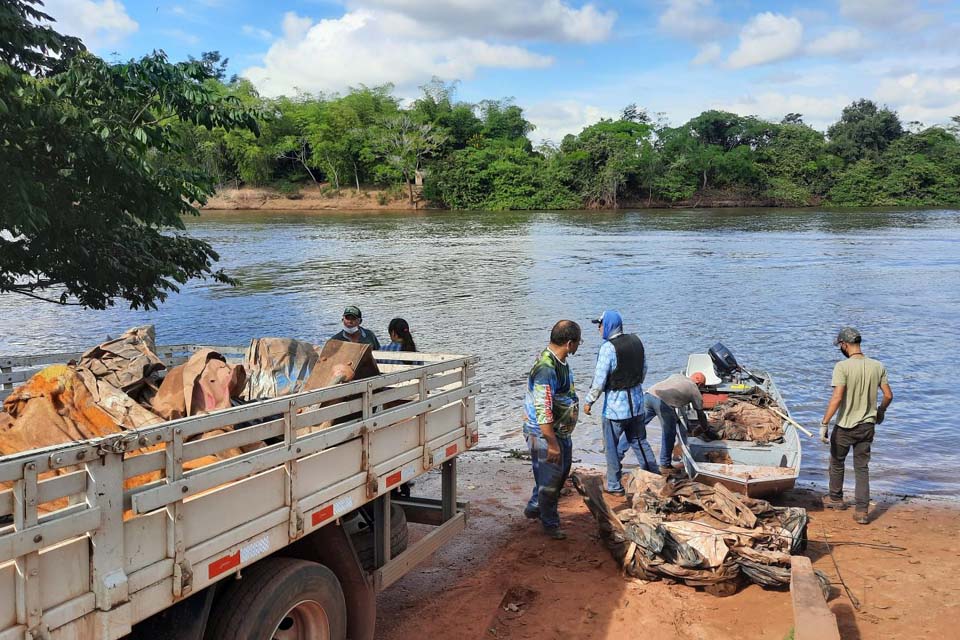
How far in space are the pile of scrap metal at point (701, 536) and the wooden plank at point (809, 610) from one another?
466mm

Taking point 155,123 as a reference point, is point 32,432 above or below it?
below

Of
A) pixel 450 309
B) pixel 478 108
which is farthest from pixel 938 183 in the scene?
pixel 450 309

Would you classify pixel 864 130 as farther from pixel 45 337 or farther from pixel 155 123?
pixel 155 123

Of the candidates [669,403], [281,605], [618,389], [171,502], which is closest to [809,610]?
[281,605]

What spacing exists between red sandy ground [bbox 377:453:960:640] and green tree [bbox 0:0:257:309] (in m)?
4.37

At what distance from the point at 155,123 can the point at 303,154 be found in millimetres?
73615

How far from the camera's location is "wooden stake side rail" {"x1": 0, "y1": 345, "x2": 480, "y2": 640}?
103 inches

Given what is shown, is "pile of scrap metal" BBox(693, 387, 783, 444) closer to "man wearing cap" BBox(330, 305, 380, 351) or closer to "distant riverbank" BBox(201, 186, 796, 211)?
"man wearing cap" BBox(330, 305, 380, 351)

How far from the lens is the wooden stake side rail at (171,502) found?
2621 millimetres

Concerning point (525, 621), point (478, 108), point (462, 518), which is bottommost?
point (525, 621)

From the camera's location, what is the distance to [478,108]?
8831 cm

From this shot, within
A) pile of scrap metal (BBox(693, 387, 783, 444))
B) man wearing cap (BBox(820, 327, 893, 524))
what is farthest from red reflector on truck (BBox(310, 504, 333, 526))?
pile of scrap metal (BBox(693, 387, 783, 444))

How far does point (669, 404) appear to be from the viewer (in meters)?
8.52

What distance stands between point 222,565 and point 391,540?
1.74 meters
